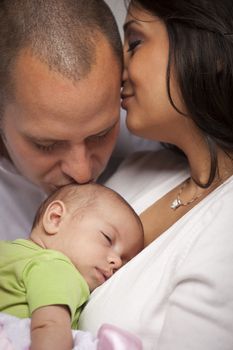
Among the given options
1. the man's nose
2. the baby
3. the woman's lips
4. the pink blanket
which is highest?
the woman's lips

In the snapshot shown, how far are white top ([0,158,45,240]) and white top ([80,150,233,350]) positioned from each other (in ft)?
1.59

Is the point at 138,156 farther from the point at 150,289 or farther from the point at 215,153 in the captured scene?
the point at 150,289

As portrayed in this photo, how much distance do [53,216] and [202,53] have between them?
50cm

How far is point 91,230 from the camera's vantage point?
4.02 ft

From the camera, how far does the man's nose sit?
4.34 ft

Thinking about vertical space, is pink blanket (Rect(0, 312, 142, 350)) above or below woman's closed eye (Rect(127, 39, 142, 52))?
below

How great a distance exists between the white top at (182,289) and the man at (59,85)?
302 mm

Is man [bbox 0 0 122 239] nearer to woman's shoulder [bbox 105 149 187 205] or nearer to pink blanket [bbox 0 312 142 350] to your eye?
woman's shoulder [bbox 105 149 187 205]

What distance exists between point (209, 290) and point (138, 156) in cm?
73

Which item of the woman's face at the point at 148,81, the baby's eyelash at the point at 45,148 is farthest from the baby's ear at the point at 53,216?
the woman's face at the point at 148,81

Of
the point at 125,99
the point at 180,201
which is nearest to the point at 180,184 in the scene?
the point at 180,201

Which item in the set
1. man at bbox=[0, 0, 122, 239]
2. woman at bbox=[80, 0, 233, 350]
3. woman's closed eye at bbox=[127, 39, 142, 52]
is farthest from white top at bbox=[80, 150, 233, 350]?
woman's closed eye at bbox=[127, 39, 142, 52]

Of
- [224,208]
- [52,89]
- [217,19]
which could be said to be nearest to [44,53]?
[52,89]

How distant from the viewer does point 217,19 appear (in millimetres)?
1250
